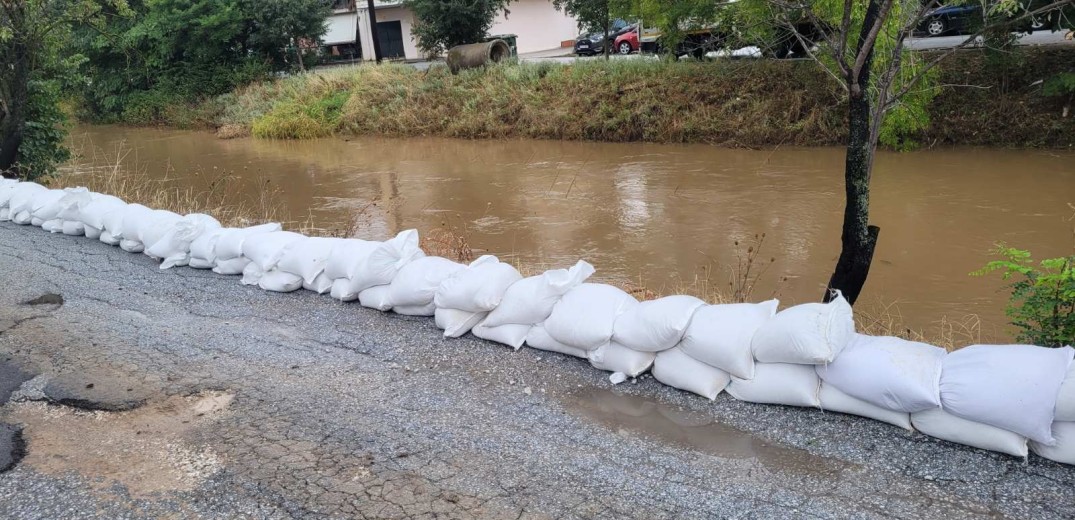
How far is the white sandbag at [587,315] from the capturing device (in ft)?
11.5

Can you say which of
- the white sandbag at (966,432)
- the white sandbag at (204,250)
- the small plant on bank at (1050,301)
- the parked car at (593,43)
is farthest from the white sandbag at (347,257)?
the parked car at (593,43)

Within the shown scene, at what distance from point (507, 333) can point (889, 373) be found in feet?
5.84

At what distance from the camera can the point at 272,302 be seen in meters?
4.70

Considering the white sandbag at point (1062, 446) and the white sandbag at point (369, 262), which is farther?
the white sandbag at point (369, 262)

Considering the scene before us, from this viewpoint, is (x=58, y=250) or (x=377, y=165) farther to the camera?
(x=377, y=165)

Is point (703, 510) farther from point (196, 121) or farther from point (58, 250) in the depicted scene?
point (196, 121)

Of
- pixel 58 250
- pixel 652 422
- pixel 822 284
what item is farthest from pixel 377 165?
pixel 652 422

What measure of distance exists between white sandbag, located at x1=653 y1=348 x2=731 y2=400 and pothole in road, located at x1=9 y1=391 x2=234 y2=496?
181cm

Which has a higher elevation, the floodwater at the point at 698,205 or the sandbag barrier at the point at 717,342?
the sandbag barrier at the point at 717,342

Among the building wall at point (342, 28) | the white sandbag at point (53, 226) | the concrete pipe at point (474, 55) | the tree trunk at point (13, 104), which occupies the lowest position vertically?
the white sandbag at point (53, 226)

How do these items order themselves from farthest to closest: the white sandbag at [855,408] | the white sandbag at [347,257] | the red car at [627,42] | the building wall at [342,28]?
the building wall at [342,28] → the red car at [627,42] → the white sandbag at [347,257] → the white sandbag at [855,408]

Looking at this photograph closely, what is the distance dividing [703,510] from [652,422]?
648 mm

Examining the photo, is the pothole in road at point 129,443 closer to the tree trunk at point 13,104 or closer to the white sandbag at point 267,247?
the white sandbag at point 267,247

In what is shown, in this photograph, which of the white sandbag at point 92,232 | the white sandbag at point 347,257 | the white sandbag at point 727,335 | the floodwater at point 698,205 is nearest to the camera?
the white sandbag at point 727,335
